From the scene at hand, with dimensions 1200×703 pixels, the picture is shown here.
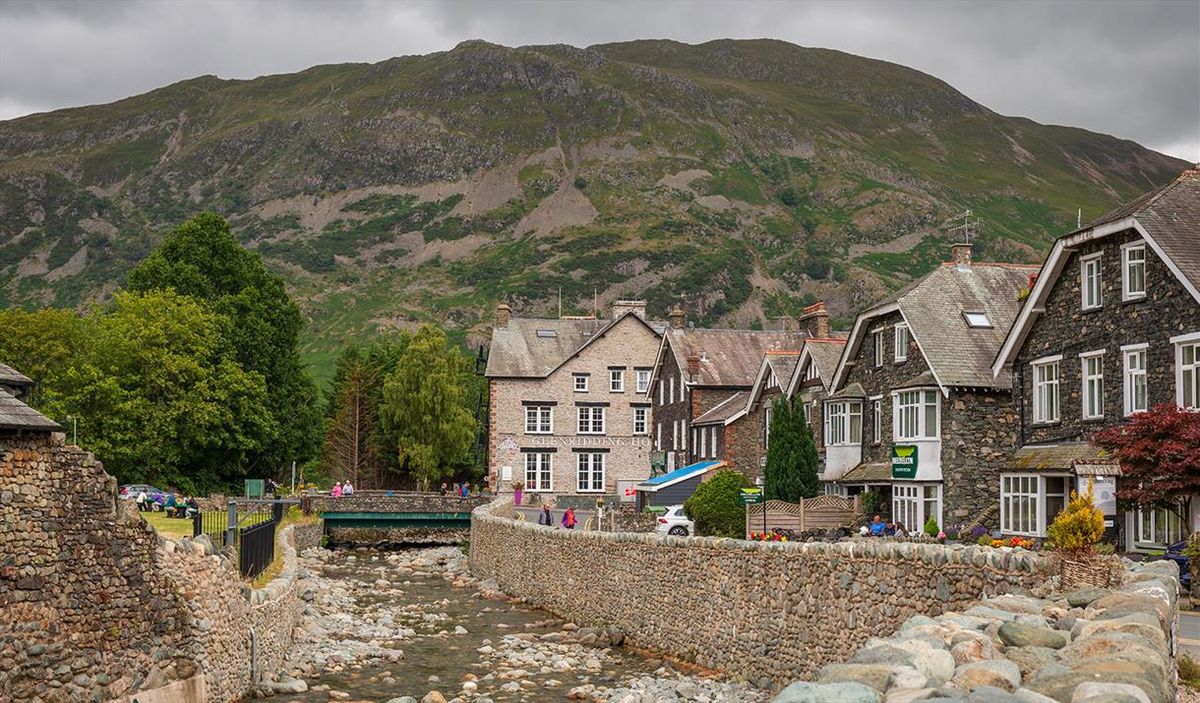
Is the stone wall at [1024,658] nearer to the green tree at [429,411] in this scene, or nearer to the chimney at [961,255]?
the chimney at [961,255]

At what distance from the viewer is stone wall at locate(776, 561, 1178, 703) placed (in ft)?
24.2

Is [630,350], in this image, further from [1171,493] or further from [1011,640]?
[1011,640]

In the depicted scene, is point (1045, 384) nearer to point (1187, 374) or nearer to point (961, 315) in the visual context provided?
point (1187, 374)

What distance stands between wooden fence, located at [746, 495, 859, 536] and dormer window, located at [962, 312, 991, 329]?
6651 millimetres

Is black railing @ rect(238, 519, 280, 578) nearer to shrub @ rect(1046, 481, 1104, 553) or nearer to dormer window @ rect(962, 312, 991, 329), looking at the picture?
shrub @ rect(1046, 481, 1104, 553)

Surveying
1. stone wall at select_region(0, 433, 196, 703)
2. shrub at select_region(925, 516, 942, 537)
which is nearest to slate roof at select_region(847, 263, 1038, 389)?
shrub at select_region(925, 516, 942, 537)

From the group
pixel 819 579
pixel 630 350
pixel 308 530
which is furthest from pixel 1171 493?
pixel 630 350

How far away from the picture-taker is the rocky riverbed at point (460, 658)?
22141mm

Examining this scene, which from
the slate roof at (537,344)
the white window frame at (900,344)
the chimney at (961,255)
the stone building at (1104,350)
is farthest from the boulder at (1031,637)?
the slate roof at (537,344)

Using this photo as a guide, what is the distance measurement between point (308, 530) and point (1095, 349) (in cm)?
3618

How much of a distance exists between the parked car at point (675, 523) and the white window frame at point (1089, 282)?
16691 millimetres

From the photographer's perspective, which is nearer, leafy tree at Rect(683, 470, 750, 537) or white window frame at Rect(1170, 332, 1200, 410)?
white window frame at Rect(1170, 332, 1200, 410)

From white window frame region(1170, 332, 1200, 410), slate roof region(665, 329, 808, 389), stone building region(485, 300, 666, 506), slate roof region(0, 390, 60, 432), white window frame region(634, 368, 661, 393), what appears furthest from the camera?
white window frame region(634, 368, 661, 393)

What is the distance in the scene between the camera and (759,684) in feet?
68.2
